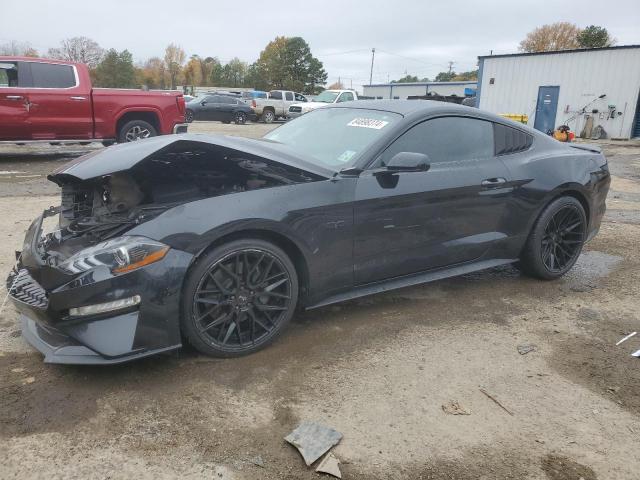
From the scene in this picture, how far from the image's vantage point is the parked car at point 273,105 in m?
27.0

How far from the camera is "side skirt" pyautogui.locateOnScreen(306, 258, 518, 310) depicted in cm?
334

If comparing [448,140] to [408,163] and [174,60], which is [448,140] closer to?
[408,163]

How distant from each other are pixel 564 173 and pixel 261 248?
2.82 meters

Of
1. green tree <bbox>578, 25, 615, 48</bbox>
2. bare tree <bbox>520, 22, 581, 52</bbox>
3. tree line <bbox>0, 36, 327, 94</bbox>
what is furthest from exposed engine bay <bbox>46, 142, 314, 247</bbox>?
bare tree <bbox>520, 22, 581, 52</bbox>

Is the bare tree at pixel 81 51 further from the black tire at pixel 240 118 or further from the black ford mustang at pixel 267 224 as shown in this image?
the black ford mustang at pixel 267 224

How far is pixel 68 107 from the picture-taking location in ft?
32.9

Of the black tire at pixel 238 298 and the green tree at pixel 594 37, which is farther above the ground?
the green tree at pixel 594 37

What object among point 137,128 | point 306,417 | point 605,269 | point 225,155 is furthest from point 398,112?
point 137,128

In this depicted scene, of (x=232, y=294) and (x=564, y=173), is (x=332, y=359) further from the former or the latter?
(x=564, y=173)

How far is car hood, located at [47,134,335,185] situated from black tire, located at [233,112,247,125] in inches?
886

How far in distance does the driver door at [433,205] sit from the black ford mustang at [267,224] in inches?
0.4

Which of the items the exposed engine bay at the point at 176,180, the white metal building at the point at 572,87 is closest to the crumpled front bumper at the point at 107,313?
the exposed engine bay at the point at 176,180

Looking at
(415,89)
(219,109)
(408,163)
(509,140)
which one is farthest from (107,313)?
(415,89)

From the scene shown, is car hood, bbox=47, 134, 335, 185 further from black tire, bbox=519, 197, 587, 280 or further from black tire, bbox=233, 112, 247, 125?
black tire, bbox=233, 112, 247, 125
